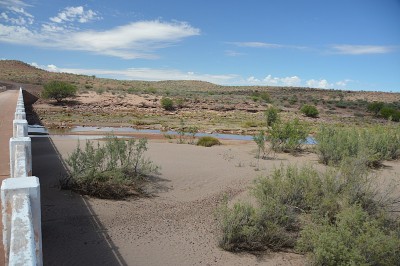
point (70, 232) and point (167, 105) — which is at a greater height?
point (167, 105)

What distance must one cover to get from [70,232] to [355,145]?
43.3 ft

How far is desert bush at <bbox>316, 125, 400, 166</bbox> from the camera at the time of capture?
16.7 metres

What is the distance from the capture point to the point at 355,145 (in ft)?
56.3

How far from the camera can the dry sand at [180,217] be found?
819cm

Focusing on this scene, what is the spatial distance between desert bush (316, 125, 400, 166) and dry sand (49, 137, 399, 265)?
137cm

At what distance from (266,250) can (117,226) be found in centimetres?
366

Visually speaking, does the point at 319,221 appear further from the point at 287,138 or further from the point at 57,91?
the point at 57,91

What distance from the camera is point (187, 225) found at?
9898mm

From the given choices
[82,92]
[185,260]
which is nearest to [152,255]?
[185,260]

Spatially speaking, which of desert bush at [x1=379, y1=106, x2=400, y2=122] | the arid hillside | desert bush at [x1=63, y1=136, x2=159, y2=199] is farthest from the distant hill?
desert bush at [x1=63, y1=136, x2=159, y2=199]

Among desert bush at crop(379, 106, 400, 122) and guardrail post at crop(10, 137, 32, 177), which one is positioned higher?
guardrail post at crop(10, 137, 32, 177)

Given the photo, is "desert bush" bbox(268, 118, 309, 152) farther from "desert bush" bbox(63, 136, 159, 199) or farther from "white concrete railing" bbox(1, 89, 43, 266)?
"white concrete railing" bbox(1, 89, 43, 266)

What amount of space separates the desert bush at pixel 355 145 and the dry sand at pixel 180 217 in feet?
4.51

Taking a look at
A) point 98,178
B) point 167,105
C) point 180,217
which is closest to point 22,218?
point 180,217
